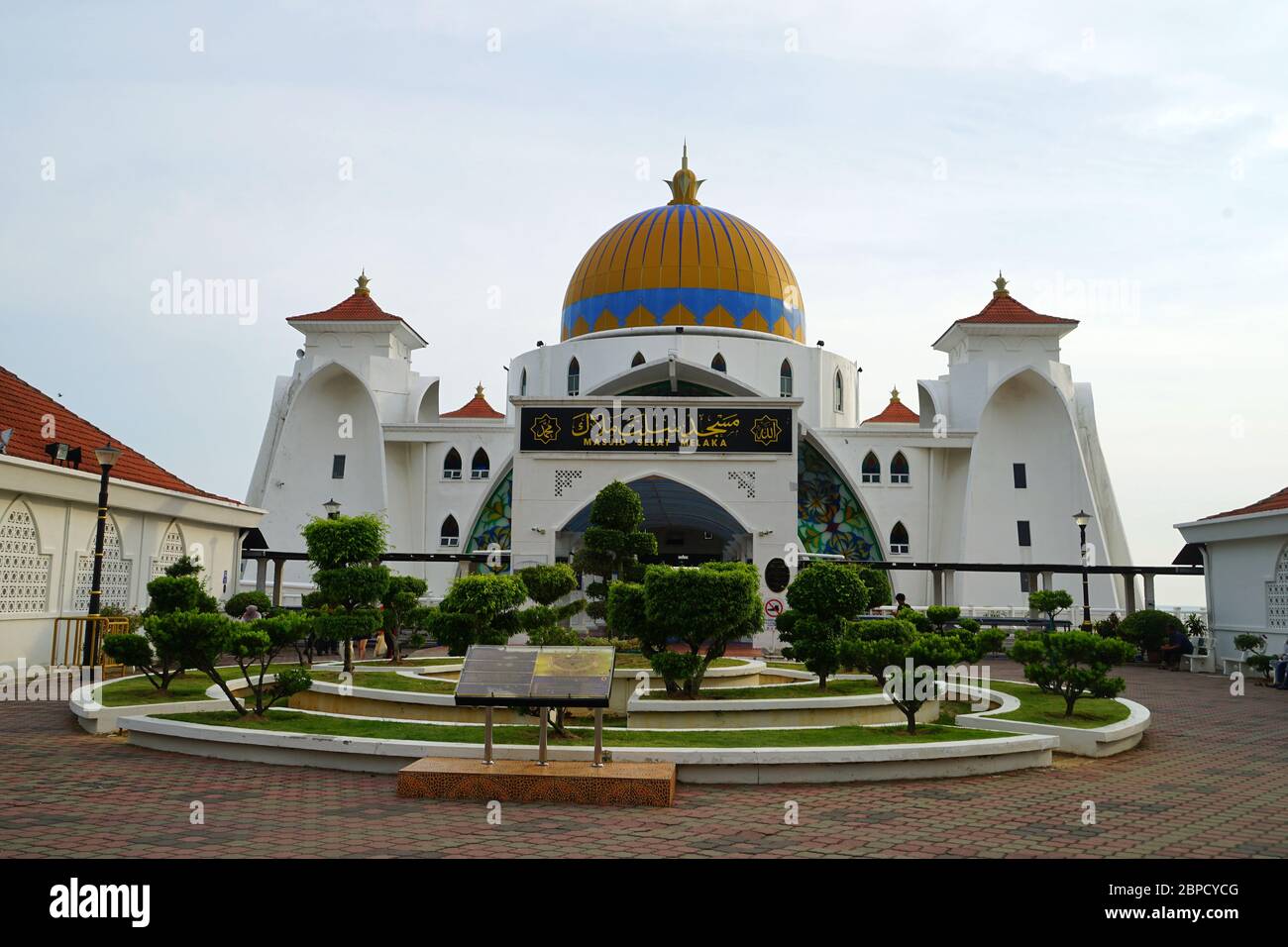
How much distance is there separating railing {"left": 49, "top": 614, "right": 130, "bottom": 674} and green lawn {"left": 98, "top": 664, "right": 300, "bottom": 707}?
1.62 metres

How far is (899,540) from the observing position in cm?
3050

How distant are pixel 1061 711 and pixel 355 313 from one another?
26.5 m

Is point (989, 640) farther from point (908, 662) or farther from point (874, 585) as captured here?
point (908, 662)

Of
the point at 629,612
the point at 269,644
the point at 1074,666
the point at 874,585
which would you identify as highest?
the point at 874,585

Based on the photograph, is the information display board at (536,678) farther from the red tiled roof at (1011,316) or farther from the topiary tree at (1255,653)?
the red tiled roof at (1011,316)

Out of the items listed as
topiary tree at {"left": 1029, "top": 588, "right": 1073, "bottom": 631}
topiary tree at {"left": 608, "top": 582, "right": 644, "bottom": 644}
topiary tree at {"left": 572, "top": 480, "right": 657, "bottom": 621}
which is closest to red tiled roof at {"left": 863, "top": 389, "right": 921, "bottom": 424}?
topiary tree at {"left": 1029, "top": 588, "right": 1073, "bottom": 631}

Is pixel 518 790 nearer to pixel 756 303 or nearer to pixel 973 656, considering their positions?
pixel 973 656

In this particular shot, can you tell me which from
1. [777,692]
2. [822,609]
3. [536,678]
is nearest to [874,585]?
[822,609]

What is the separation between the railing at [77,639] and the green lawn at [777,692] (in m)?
7.98

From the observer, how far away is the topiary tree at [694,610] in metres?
10.6

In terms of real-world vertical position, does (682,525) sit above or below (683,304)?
below

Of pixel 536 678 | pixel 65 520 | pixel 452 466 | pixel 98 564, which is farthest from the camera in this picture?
pixel 452 466

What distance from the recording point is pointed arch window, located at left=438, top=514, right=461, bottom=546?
3130 cm
